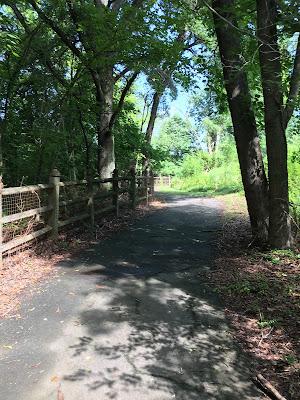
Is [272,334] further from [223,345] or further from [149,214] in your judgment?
[149,214]

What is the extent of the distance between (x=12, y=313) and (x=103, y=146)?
30.5 ft

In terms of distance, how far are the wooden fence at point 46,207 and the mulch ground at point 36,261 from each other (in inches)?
8.2

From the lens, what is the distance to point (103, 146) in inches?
536

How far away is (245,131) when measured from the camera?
26.3ft

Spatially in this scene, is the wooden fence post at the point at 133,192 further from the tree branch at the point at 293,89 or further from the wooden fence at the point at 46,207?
the tree branch at the point at 293,89

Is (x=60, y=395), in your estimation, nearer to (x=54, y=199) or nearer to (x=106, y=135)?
(x=54, y=199)


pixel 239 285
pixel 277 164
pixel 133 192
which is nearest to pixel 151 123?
pixel 133 192

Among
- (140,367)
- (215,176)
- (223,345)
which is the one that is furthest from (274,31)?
(215,176)

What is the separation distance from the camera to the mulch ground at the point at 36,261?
5.37m

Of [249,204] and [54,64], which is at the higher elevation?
[54,64]

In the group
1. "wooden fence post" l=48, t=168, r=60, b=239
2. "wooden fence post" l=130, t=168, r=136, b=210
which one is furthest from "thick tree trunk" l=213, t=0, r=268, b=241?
"wooden fence post" l=130, t=168, r=136, b=210

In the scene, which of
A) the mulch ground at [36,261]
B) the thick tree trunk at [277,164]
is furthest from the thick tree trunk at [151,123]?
the thick tree trunk at [277,164]

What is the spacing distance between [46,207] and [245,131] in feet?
13.2

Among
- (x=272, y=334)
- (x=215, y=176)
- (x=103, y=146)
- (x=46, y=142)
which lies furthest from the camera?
(x=215, y=176)
